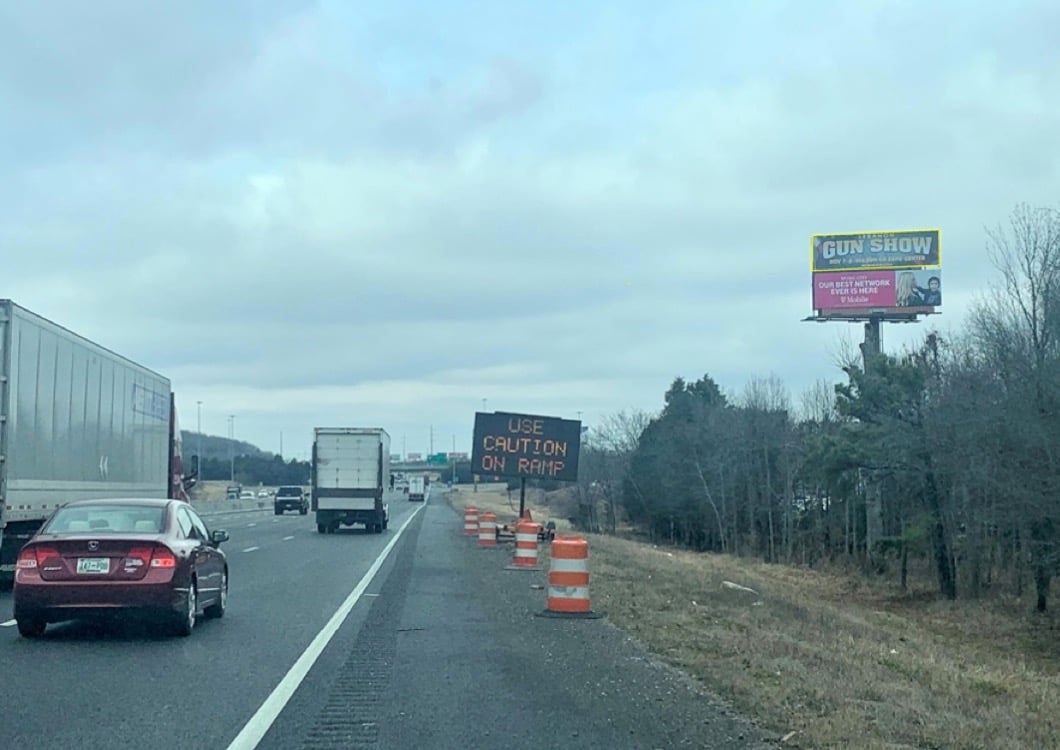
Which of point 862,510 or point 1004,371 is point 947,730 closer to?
point 1004,371

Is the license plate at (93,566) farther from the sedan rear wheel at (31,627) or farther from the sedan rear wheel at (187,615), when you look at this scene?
the sedan rear wheel at (187,615)

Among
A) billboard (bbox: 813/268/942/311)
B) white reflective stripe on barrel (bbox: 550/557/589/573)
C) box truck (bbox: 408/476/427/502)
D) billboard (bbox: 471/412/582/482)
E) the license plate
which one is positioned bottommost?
box truck (bbox: 408/476/427/502)

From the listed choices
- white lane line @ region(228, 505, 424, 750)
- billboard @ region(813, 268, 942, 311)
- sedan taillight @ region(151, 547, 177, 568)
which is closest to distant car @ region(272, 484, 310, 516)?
billboard @ region(813, 268, 942, 311)

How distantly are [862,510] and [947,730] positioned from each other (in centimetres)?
4465

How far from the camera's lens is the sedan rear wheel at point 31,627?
13.6m

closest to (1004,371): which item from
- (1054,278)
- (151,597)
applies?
(1054,278)

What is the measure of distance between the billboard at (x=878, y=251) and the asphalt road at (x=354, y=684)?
42.7 m

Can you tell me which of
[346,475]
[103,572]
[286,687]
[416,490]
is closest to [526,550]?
[103,572]

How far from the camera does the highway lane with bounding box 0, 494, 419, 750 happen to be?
28.9 feet

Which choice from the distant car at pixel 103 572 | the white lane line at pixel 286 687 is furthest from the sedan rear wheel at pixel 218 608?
the distant car at pixel 103 572

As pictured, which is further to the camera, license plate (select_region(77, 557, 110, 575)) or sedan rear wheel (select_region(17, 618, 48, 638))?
sedan rear wheel (select_region(17, 618, 48, 638))

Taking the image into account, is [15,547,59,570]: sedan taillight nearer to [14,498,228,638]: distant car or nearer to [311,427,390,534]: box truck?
[14,498,228,638]: distant car

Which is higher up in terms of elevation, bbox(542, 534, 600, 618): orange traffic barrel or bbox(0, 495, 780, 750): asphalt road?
bbox(542, 534, 600, 618): orange traffic barrel

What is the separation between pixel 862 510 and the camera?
171 ft
